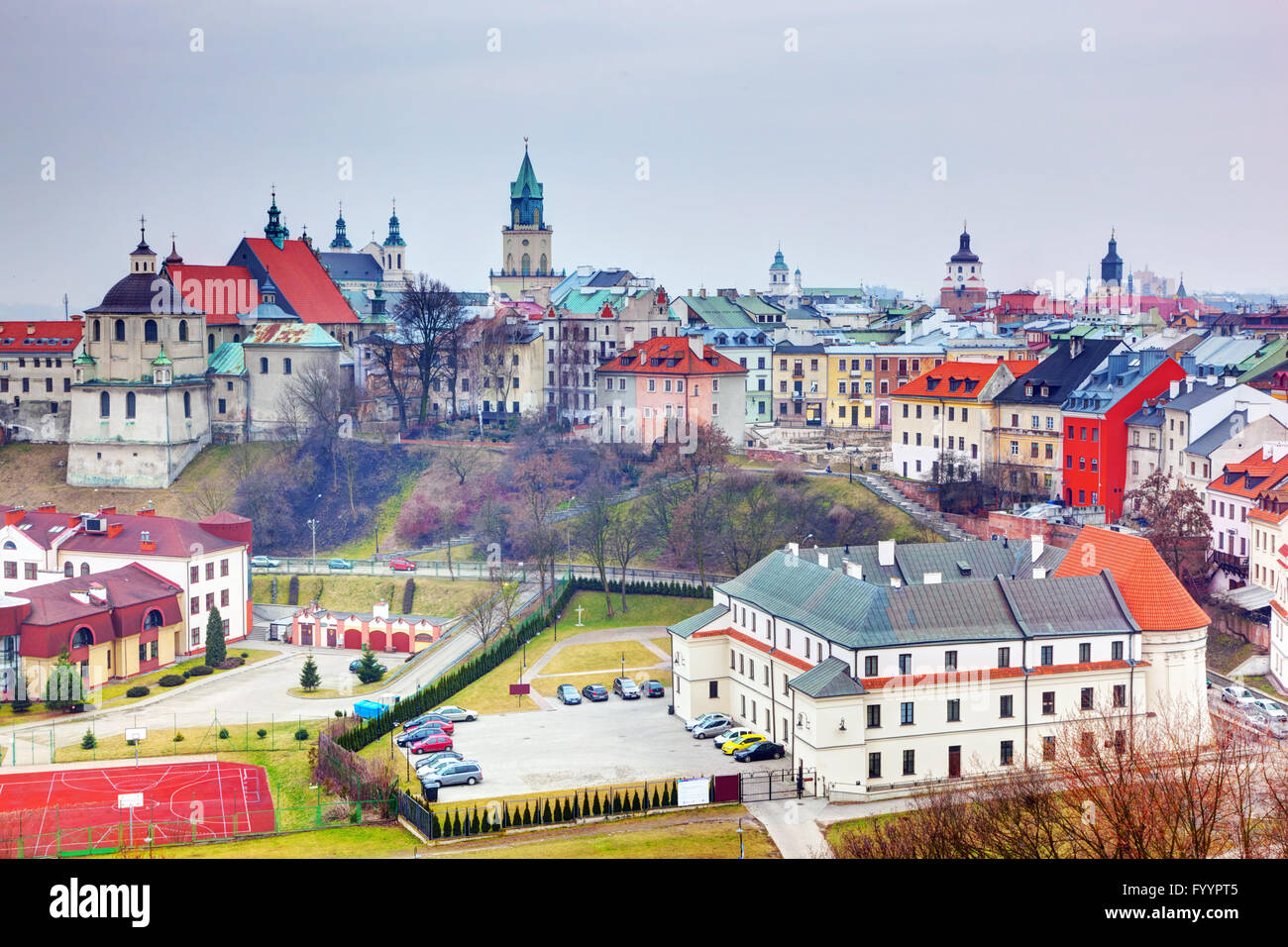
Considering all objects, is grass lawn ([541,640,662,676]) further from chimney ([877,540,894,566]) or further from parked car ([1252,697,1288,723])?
parked car ([1252,697,1288,723])

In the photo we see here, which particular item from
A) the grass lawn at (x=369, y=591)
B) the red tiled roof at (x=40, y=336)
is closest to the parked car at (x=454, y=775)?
the grass lawn at (x=369, y=591)

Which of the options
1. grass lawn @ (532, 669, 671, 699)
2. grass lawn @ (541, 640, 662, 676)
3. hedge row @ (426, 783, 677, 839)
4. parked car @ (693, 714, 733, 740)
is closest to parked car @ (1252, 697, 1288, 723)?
parked car @ (693, 714, 733, 740)

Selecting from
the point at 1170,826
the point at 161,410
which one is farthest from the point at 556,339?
the point at 1170,826

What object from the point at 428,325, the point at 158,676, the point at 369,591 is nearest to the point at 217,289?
the point at 428,325

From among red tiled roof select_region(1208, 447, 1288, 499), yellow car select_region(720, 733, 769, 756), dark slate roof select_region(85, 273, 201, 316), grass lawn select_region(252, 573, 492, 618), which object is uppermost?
dark slate roof select_region(85, 273, 201, 316)

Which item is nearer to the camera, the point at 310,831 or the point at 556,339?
the point at 310,831
